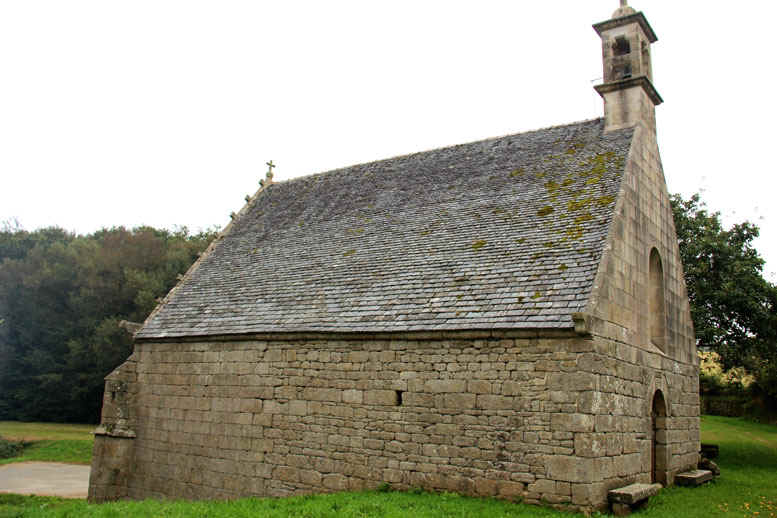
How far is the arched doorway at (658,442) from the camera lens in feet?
42.7

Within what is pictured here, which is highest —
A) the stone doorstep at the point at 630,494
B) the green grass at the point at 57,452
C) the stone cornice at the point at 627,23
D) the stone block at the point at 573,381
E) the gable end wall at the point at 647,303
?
the stone cornice at the point at 627,23

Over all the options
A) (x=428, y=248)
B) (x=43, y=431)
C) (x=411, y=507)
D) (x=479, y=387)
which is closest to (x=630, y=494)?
(x=479, y=387)

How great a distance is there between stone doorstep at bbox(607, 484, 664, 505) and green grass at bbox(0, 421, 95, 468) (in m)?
23.5

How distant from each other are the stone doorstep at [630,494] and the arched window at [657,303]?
14.8ft

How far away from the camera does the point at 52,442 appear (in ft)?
96.4

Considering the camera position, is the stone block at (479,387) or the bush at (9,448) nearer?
the stone block at (479,387)

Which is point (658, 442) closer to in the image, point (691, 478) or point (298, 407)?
point (691, 478)

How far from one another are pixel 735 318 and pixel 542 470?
15.1 metres

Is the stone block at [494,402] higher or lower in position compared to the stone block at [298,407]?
higher

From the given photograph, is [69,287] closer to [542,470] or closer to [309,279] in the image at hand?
[309,279]

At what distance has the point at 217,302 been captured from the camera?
16141 mm

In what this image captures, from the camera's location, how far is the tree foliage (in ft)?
125

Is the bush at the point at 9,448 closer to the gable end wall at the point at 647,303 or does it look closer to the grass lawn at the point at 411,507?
the grass lawn at the point at 411,507

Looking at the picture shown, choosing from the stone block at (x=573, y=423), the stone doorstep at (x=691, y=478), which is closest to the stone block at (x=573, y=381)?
the stone block at (x=573, y=423)
